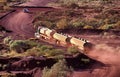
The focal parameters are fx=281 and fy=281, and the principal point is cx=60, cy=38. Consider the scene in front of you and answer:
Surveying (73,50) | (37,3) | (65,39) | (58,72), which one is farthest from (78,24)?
(37,3)

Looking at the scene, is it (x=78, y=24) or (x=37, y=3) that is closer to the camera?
(x=78, y=24)

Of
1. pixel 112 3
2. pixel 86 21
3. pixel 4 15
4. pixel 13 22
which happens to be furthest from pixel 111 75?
pixel 112 3

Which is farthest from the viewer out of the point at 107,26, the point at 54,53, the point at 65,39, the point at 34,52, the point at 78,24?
the point at 78,24

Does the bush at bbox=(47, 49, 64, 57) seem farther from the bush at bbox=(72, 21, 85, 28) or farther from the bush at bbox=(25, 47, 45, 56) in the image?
the bush at bbox=(72, 21, 85, 28)

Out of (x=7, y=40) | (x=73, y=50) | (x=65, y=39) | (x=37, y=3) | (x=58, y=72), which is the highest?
(x=37, y=3)

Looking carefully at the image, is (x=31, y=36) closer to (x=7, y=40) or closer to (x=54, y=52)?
(x=7, y=40)

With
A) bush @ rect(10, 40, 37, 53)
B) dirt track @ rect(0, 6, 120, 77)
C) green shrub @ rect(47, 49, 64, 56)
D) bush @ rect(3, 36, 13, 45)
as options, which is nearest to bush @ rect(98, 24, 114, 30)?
dirt track @ rect(0, 6, 120, 77)

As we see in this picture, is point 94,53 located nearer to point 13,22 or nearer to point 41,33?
point 41,33
